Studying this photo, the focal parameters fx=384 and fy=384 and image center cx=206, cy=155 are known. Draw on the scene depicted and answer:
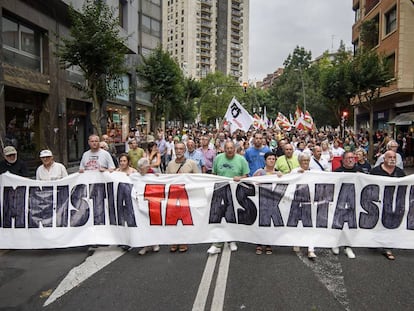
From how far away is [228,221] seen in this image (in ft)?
19.2

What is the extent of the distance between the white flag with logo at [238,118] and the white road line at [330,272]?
31.6 ft

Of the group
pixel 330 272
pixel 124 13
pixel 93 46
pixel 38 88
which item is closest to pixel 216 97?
pixel 124 13

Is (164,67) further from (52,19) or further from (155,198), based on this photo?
(155,198)

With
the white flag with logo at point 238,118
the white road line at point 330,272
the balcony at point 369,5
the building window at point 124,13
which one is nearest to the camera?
the white road line at point 330,272

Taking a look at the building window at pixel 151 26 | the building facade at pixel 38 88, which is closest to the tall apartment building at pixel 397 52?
the building facade at pixel 38 88

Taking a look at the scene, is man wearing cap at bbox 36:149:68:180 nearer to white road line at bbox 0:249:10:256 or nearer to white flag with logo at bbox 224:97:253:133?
white road line at bbox 0:249:10:256

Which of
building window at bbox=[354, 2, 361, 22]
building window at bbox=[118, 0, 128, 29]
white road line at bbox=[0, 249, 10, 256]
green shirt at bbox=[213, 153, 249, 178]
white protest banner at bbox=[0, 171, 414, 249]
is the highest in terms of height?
building window at bbox=[354, 2, 361, 22]

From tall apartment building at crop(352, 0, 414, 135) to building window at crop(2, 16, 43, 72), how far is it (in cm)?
1777

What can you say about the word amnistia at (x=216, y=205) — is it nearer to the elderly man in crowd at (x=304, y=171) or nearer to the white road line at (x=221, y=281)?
the elderly man in crowd at (x=304, y=171)

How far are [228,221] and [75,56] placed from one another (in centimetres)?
885

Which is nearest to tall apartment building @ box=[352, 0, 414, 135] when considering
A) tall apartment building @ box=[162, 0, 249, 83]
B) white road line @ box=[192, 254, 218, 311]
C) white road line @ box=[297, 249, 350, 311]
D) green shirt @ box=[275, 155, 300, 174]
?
green shirt @ box=[275, 155, 300, 174]

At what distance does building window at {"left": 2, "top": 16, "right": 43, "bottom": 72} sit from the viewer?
41.5ft

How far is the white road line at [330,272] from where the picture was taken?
4.20m

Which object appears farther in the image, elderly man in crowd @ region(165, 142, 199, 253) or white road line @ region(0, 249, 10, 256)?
elderly man in crowd @ region(165, 142, 199, 253)
